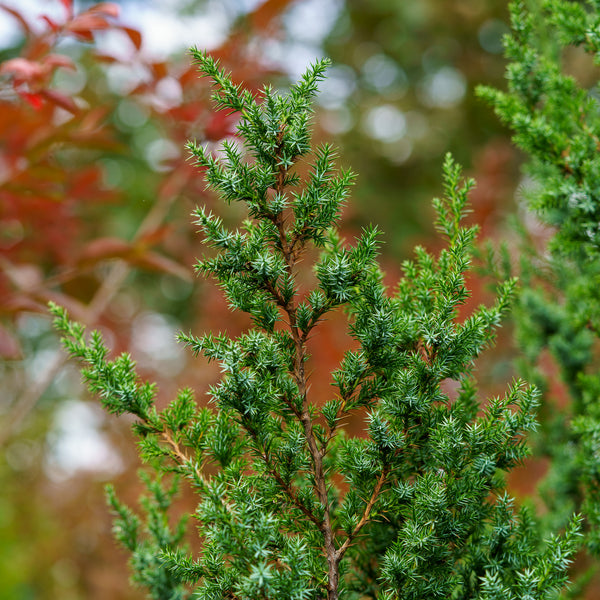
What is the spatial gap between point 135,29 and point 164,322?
5810 millimetres

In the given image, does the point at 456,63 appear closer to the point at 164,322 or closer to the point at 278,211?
the point at 164,322

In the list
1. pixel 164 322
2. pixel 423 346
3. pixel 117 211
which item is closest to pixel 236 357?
pixel 423 346

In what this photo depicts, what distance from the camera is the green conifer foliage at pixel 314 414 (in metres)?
1.09

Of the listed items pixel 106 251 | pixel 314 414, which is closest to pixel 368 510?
pixel 314 414

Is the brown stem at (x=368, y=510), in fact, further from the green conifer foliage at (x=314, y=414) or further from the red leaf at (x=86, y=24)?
the red leaf at (x=86, y=24)

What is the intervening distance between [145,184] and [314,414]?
586 cm

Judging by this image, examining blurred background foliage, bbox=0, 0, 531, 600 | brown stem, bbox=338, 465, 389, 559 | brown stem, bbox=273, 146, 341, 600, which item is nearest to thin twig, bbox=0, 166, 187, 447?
blurred background foliage, bbox=0, 0, 531, 600

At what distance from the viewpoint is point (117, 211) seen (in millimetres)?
6656

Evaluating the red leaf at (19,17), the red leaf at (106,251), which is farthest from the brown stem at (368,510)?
the red leaf at (19,17)

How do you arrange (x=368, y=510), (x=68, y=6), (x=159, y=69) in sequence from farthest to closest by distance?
(x=159, y=69)
(x=68, y=6)
(x=368, y=510)

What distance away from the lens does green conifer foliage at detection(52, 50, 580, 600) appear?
1088mm

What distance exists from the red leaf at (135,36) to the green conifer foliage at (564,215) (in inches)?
43.5

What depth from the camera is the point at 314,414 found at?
1207mm

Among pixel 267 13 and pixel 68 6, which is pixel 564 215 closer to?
pixel 267 13
